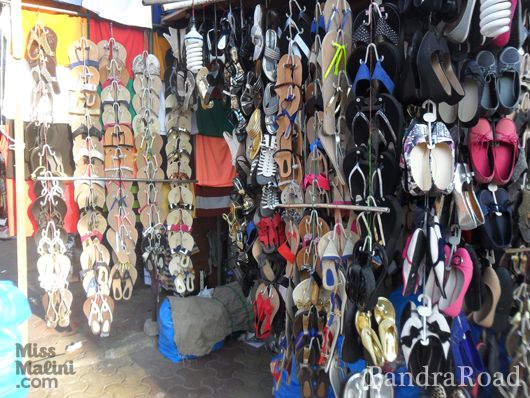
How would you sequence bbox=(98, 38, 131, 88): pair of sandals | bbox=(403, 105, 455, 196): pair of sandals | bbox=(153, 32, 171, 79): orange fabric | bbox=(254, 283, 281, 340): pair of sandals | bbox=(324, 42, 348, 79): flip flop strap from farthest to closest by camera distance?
bbox=(153, 32, 171, 79): orange fabric → bbox=(98, 38, 131, 88): pair of sandals → bbox=(254, 283, 281, 340): pair of sandals → bbox=(324, 42, 348, 79): flip flop strap → bbox=(403, 105, 455, 196): pair of sandals

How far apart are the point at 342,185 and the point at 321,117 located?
0.37 m

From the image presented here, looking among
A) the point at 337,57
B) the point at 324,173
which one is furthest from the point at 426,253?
the point at 337,57

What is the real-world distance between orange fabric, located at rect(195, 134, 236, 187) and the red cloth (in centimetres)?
79

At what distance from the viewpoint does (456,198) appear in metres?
1.52

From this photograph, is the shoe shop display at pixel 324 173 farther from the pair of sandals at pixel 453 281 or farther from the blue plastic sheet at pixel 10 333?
the blue plastic sheet at pixel 10 333

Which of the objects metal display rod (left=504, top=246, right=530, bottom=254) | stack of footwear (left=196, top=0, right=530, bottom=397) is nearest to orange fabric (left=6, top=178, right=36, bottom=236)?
stack of footwear (left=196, top=0, right=530, bottom=397)

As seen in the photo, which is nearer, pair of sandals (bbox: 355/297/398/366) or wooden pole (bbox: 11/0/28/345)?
pair of sandals (bbox: 355/297/398/366)

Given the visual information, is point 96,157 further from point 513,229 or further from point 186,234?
point 513,229

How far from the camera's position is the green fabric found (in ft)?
9.82

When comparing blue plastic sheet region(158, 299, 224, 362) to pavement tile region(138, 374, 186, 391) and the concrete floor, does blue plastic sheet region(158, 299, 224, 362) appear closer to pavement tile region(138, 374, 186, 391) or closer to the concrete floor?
the concrete floor

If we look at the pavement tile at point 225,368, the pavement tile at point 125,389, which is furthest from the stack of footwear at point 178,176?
the pavement tile at point 125,389

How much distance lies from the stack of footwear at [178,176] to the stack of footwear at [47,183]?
0.74 metres

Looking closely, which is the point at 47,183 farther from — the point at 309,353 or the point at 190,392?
the point at 309,353

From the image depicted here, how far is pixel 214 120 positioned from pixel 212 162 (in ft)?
1.15
